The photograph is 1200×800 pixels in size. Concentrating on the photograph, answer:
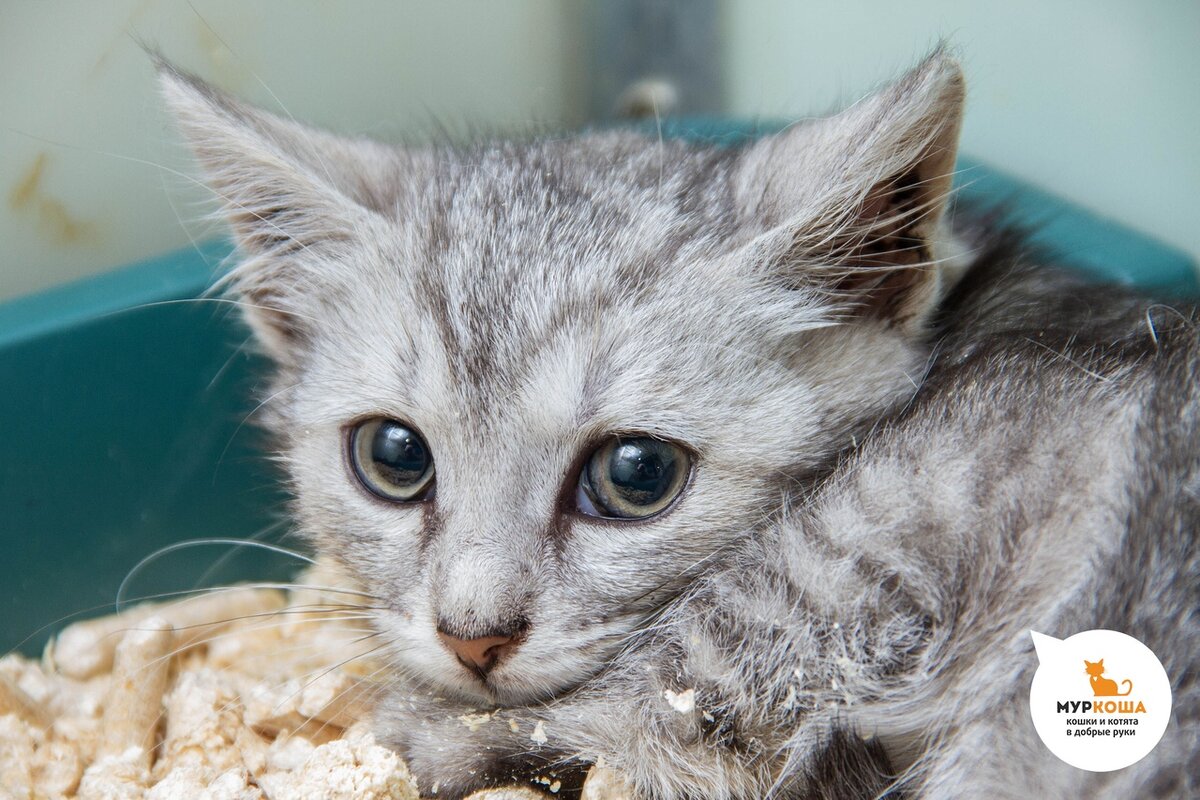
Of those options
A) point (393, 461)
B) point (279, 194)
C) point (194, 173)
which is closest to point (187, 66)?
point (194, 173)

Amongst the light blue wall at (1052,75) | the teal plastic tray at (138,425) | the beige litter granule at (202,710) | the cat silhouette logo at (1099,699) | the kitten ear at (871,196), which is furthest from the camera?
the teal plastic tray at (138,425)

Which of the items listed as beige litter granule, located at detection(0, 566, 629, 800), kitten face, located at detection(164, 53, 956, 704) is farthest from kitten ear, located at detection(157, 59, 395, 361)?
beige litter granule, located at detection(0, 566, 629, 800)

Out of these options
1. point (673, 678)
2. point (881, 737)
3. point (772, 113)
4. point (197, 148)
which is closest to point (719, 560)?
point (673, 678)

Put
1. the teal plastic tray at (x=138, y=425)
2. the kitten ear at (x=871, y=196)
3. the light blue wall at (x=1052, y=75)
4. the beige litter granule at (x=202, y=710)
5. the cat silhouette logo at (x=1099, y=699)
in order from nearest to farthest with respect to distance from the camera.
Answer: the cat silhouette logo at (x=1099, y=699) < the kitten ear at (x=871, y=196) < the beige litter granule at (x=202, y=710) < the light blue wall at (x=1052, y=75) < the teal plastic tray at (x=138, y=425)

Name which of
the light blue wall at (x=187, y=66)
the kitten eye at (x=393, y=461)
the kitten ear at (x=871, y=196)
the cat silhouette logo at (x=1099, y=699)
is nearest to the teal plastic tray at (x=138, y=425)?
the light blue wall at (x=187, y=66)

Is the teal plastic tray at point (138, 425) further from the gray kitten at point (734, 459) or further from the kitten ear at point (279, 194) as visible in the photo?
the gray kitten at point (734, 459)

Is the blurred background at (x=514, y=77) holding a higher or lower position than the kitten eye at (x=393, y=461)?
higher

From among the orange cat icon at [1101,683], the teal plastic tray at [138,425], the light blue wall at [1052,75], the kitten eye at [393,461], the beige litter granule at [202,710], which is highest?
the light blue wall at [1052,75]

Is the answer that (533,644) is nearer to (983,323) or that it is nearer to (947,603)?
(947,603)

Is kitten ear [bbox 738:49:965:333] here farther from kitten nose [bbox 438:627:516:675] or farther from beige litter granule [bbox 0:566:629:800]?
beige litter granule [bbox 0:566:629:800]
